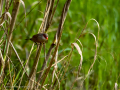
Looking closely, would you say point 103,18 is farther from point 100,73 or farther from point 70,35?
point 100,73

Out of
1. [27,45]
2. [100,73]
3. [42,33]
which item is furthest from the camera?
[27,45]

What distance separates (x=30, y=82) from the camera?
120cm

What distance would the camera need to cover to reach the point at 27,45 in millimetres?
2285

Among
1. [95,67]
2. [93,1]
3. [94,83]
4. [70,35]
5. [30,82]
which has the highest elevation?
[93,1]

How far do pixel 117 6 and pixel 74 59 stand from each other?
883 mm

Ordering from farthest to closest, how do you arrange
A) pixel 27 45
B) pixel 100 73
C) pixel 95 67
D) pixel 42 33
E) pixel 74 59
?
pixel 27 45 < pixel 74 59 < pixel 95 67 < pixel 100 73 < pixel 42 33

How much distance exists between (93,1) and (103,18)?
0.73 feet

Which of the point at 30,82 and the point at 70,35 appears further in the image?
the point at 70,35

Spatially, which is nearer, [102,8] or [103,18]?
[103,18]

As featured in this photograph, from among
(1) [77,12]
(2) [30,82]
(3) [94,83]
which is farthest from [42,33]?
(1) [77,12]

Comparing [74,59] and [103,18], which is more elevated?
[103,18]

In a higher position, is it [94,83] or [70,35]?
[70,35]

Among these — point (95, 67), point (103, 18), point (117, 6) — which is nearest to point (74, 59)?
point (95, 67)

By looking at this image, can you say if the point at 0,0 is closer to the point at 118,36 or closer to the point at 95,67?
the point at 95,67
